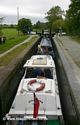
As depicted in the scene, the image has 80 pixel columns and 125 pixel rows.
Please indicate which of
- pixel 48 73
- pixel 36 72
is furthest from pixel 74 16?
pixel 36 72

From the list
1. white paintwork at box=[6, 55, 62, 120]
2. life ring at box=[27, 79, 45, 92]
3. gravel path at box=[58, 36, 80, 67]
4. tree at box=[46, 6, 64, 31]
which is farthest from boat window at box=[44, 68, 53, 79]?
tree at box=[46, 6, 64, 31]

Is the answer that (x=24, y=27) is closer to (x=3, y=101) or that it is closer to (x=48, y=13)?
(x=48, y=13)

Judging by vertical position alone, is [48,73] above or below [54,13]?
above

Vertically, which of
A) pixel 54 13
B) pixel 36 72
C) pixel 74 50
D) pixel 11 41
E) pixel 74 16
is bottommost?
pixel 54 13

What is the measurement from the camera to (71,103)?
51.8ft

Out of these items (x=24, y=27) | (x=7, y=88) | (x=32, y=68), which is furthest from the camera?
(x=24, y=27)

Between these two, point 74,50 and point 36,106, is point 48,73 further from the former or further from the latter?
point 74,50

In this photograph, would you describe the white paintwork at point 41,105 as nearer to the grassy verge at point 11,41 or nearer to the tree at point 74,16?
the grassy verge at point 11,41

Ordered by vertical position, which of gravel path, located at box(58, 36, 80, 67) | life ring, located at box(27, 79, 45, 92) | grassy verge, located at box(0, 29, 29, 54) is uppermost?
life ring, located at box(27, 79, 45, 92)

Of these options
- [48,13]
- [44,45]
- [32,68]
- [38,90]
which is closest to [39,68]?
[32,68]

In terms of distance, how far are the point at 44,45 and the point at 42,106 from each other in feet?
77.1

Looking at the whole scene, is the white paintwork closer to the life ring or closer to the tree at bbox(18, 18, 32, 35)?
the life ring

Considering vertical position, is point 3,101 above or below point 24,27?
above

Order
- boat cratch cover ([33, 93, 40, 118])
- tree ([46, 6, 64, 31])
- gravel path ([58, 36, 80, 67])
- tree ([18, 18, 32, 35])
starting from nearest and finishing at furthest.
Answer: boat cratch cover ([33, 93, 40, 118])
gravel path ([58, 36, 80, 67])
tree ([18, 18, 32, 35])
tree ([46, 6, 64, 31])
